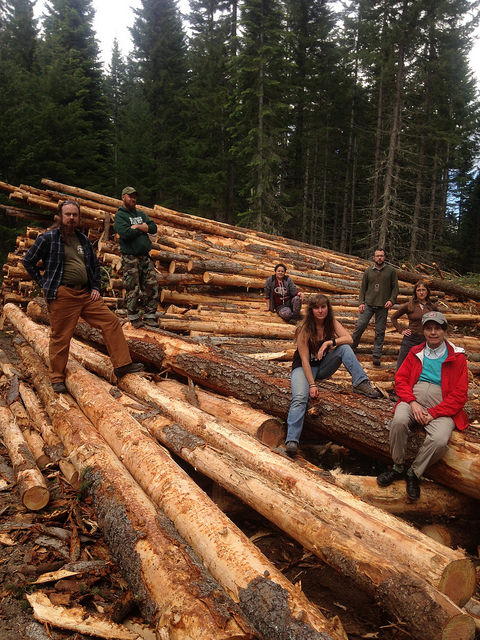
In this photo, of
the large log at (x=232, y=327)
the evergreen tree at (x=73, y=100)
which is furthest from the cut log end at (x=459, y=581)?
the evergreen tree at (x=73, y=100)

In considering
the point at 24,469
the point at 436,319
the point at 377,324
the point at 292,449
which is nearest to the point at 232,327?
the point at 377,324

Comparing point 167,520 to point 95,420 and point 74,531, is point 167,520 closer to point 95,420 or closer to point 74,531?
point 74,531

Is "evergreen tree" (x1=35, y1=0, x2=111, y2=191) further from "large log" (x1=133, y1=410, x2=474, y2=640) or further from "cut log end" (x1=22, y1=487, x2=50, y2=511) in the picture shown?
"large log" (x1=133, y1=410, x2=474, y2=640)

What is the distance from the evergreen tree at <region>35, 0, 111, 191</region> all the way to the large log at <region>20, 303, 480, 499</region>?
16086 mm

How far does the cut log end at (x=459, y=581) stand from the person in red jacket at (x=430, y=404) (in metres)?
1.22

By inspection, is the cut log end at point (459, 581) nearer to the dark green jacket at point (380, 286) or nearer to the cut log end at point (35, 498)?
the cut log end at point (35, 498)

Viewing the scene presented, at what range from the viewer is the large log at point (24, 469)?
3.67m

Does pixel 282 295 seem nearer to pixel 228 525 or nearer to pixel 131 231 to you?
pixel 131 231

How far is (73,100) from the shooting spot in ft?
72.4

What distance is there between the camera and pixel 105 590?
2883mm

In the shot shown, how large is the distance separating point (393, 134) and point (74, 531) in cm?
2079

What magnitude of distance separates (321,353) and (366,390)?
27.1 inches

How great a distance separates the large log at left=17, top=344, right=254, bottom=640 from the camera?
7.13 feet

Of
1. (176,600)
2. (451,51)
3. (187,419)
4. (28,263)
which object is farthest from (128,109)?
(176,600)
